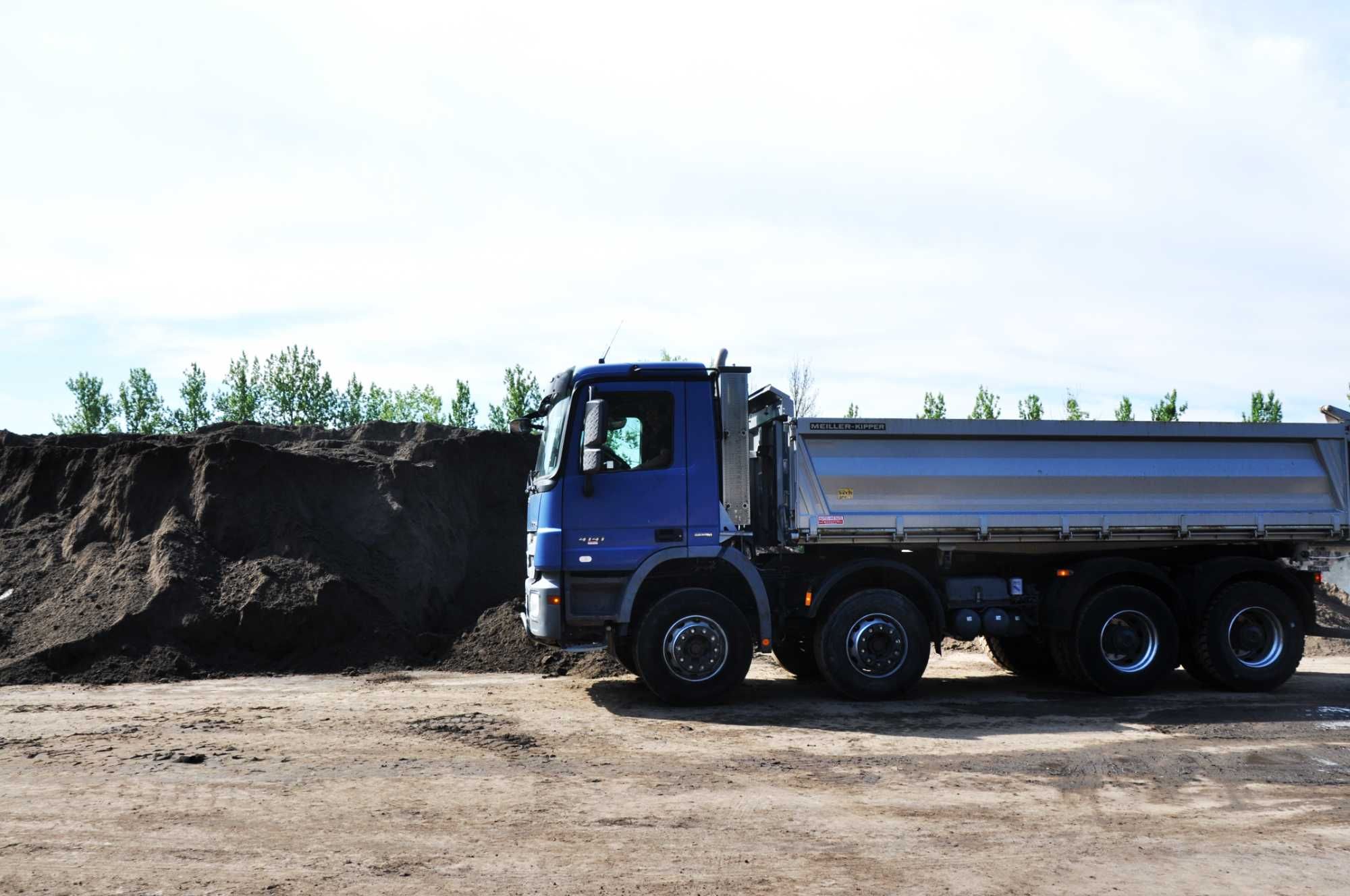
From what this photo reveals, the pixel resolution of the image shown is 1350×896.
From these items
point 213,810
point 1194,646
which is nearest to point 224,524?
point 213,810

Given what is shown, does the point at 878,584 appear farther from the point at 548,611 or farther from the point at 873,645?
the point at 548,611

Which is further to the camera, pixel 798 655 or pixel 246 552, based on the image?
pixel 246 552

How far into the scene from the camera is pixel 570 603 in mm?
10516

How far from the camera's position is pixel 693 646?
10586 millimetres

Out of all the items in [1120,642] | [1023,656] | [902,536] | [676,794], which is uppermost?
[902,536]

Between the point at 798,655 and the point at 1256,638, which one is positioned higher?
the point at 1256,638

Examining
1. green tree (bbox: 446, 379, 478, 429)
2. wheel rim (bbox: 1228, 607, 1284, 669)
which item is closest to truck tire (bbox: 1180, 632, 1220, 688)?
wheel rim (bbox: 1228, 607, 1284, 669)

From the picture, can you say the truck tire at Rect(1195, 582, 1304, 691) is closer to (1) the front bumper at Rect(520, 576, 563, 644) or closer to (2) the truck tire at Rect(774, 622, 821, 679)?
(2) the truck tire at Rect(774, 622, 821, 679)

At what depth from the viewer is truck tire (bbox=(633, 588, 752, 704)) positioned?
10500 millimetres

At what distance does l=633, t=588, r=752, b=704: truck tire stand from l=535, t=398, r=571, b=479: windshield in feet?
5.84

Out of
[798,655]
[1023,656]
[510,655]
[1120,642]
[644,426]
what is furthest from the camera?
[510,655]

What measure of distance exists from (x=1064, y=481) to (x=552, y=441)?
5.52 meters

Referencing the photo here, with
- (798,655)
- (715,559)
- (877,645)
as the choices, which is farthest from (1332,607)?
(715,559)

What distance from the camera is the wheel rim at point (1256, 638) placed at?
12.0 meters
